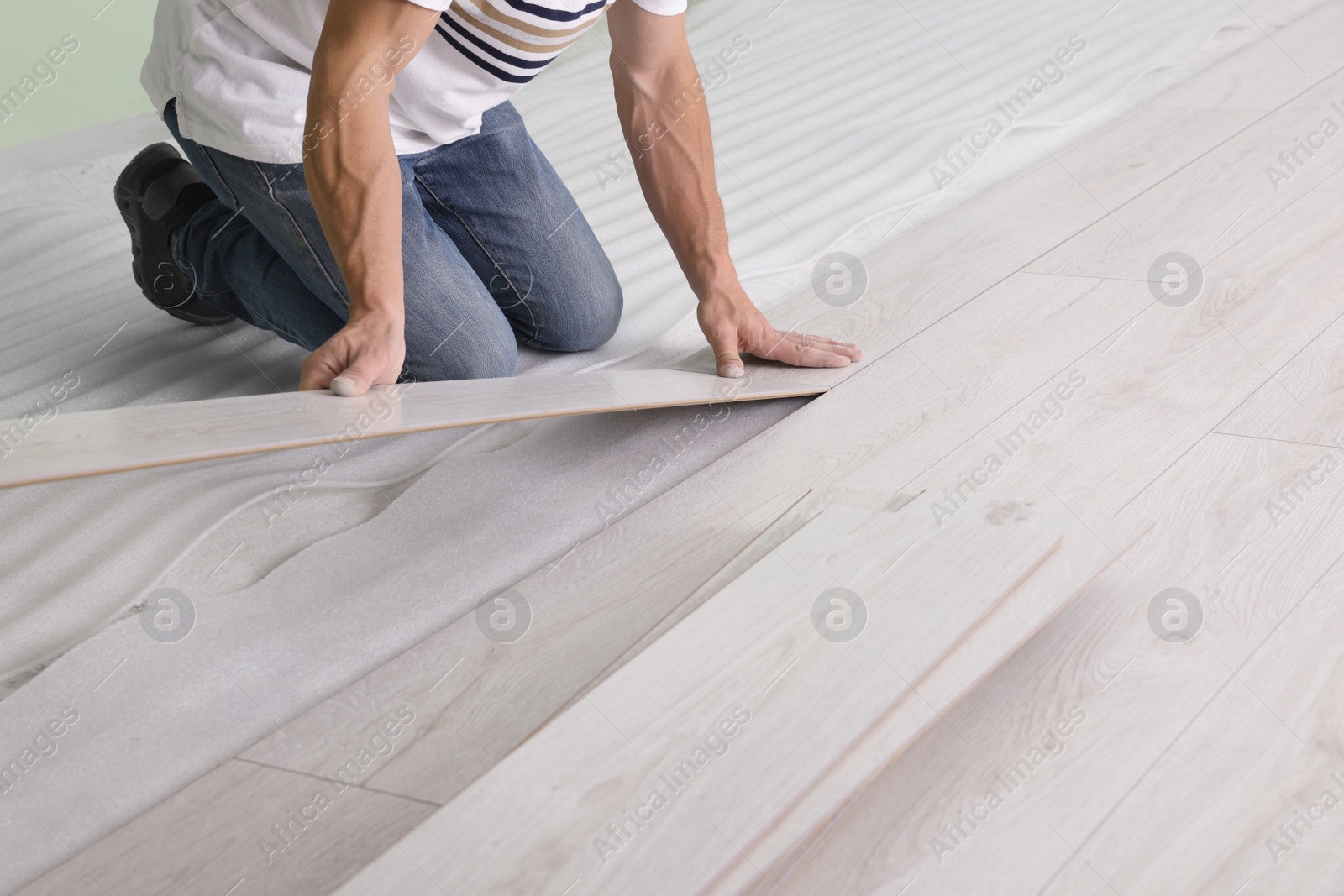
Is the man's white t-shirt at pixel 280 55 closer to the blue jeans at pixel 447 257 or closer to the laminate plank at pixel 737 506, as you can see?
the blue jeans at pixel 447 257

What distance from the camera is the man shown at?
1210 mm

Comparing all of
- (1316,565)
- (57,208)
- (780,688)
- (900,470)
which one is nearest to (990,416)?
(900,470)

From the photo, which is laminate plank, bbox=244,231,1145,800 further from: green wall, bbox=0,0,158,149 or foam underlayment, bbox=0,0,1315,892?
green wall, bbox=0,0,158,149

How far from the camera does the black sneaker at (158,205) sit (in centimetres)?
174

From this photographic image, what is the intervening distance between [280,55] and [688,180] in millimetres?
618

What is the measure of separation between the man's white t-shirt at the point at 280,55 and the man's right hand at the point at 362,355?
0.35 metres

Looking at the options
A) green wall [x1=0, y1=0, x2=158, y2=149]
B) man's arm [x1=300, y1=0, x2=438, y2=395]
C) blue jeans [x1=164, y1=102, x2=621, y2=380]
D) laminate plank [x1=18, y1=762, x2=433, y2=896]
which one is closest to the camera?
laminate plank [x1=18, y1=762, x2=433, y2=896]

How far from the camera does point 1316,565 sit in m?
1.13

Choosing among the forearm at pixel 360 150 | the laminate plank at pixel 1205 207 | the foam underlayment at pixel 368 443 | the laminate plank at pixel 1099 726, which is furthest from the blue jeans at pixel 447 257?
the laminate plank at pixel 1099 726

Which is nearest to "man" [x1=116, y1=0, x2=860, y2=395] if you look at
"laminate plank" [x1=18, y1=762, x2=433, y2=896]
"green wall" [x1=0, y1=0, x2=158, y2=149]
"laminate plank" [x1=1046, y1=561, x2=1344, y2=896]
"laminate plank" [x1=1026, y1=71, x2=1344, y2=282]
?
"laminate plank" [x1=18, y1=762, x2=433, y2=896]

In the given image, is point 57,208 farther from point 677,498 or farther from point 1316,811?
point 1316,811

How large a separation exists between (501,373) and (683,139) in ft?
1.54

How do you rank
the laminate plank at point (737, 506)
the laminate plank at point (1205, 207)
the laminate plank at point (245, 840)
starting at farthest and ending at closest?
1. the laminate plank at point (1205, 207)
2. the laminate plank at point (737, 506)
3. the laminate plank at point (245, 840)

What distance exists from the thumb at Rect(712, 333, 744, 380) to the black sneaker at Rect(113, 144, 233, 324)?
0.89m
